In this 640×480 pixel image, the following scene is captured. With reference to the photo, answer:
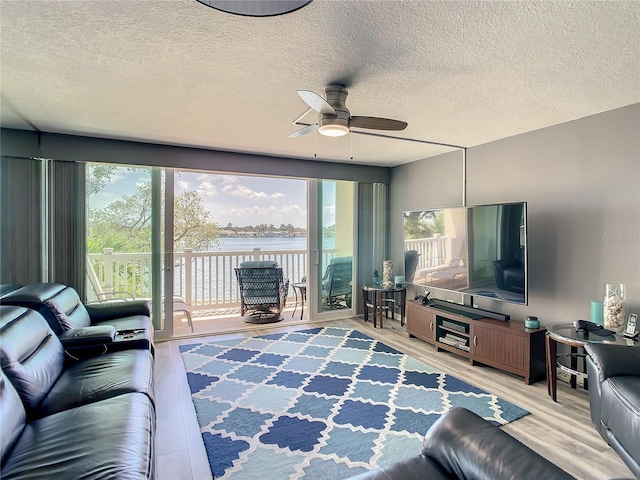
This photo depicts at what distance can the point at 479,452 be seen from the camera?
1.19 metres

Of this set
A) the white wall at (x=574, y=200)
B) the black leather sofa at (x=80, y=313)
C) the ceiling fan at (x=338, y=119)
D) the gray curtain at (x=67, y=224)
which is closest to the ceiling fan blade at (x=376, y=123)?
the ceiling fan at (x=338, y=119)

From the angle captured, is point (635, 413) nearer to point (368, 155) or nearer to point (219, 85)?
point (219, 85)

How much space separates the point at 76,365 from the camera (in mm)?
2277

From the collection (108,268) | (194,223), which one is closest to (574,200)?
(108,268)

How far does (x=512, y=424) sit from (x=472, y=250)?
168cm

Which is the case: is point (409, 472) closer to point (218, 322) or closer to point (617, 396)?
point (617, 396)

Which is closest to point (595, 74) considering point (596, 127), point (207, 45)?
point (596, 127)

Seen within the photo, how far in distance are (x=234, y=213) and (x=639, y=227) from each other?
569 centimetres

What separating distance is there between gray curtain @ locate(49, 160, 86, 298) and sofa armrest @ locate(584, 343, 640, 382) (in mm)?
4492

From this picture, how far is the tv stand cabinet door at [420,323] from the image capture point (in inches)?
153

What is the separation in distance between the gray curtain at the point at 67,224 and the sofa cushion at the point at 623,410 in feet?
14.8

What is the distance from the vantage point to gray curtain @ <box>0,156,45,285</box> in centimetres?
318

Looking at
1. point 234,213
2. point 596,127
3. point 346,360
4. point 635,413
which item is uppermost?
point 596,127

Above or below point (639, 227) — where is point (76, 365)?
below
